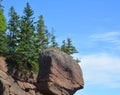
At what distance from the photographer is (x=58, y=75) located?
47156mm

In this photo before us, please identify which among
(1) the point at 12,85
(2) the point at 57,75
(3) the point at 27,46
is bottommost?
(2) the point at 57,75

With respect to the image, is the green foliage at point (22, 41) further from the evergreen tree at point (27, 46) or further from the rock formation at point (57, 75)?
the rock formation at point (57, 75)

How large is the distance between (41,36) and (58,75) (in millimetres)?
29938

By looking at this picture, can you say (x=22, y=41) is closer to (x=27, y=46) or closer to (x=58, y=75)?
(x=27, y=46)

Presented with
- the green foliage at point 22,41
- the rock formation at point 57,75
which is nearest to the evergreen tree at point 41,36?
the green foliage at point 22,41

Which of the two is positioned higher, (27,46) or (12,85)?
(27,46)

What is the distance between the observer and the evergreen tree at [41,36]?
72363 millimetres

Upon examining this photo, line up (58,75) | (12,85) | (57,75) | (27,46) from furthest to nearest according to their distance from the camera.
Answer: (27,46), (12,85), (58,75), (57,75)

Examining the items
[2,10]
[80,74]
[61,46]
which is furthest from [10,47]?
[80,74]

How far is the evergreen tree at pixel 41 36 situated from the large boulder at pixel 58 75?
24.1 m

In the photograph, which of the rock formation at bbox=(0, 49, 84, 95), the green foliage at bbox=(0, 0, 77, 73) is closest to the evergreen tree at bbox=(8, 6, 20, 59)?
the green foliage at bbox=(0, 0, 77, 73)

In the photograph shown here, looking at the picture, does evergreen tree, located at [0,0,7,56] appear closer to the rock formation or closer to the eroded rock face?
the eroded rock face

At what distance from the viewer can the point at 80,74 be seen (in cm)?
4853

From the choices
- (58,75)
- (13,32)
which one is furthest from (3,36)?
(58,75)
